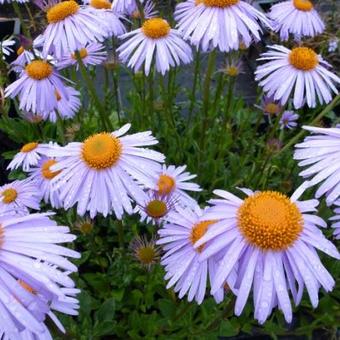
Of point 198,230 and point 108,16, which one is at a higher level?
point 108,16

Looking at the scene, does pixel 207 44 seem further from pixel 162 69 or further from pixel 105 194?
pixel 105 194

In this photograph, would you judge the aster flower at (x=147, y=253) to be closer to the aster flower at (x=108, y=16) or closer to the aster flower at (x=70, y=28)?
the aster flower at (x=70, y=28)

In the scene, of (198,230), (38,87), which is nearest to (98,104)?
(38,87)

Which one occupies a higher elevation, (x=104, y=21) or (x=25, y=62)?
(x=104, y=21)

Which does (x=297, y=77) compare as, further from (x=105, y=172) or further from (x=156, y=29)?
(x=105, y=172)

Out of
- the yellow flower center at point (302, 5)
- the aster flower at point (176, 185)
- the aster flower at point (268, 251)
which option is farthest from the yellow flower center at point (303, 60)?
the aster flower at point (268, 251)

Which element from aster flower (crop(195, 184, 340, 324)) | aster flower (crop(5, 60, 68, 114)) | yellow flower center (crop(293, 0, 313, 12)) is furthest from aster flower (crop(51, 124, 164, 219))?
yellow flower center (crop(293, 0, 313, 12))

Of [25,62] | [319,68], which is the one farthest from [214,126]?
[25,62]
